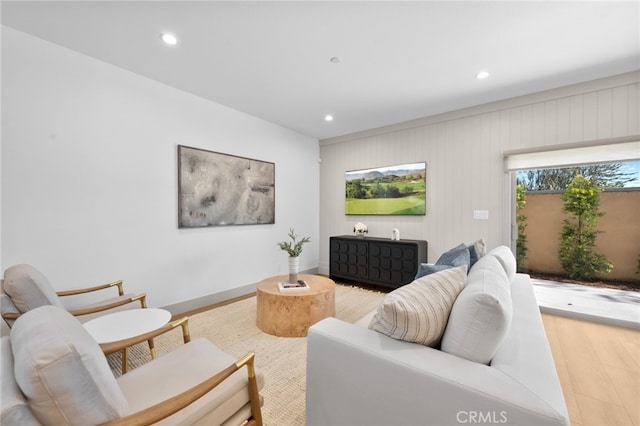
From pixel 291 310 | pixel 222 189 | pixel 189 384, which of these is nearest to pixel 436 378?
pixel 189 384

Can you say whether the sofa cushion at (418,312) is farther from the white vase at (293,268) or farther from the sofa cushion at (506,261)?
the white vase at (293,268)

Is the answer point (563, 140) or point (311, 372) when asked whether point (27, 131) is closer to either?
point (311, 372)

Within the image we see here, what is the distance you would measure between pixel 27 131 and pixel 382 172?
424 centimetres

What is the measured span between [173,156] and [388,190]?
3.23 metres

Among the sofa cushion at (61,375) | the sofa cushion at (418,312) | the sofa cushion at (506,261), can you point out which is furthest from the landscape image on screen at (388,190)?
the sofa cushion at (61,375)

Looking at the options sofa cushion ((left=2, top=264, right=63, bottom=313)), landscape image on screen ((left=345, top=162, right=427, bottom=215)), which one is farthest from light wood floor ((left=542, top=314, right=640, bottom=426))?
sofa cushion ((left=2, top=264, right=63, bottom=313))

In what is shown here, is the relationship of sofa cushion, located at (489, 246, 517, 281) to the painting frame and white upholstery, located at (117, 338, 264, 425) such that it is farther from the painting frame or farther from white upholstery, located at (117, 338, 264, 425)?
the painting frame

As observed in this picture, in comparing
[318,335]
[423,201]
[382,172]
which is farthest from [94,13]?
[423,201]

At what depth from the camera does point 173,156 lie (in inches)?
122

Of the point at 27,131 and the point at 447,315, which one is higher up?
the point at 27,131

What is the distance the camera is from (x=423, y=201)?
4.05m

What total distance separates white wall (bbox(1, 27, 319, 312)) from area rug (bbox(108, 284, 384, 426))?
1.88 ft

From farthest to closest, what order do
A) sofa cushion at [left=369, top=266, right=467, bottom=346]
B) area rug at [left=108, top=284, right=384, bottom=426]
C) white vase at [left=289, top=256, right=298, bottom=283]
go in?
white vase at [left=289, top=256, right=298, bottom=283] < area rug at [left=108, top=284, right=384, bottom=426] < sofa cushion at [left=369, top=266, right=467, bottom=346]

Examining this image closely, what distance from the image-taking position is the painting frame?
319 centimetres
